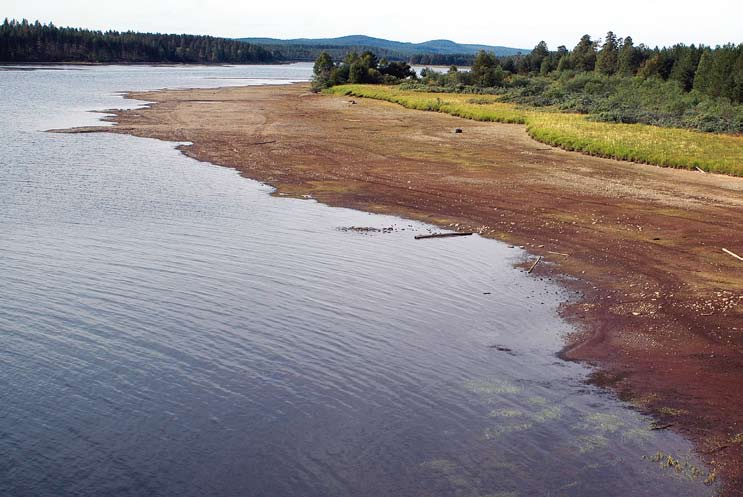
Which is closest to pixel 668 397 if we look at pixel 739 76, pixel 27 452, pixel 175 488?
pixel 175 488

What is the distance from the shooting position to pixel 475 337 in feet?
47.7

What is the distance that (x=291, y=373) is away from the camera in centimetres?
1255

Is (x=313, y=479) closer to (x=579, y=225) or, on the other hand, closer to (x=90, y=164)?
(x=579, y=225)

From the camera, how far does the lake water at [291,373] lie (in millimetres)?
9727

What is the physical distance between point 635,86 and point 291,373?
77.0 metres

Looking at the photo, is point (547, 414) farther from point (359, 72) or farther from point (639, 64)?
point (639, 64)

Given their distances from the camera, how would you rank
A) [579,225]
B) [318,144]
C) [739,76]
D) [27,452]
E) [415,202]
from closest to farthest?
1. [27,452]
2. [579,225]
3. [415,202]
4. [318,144]
5. [739,76]

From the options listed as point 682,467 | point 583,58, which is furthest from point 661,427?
point 583,58

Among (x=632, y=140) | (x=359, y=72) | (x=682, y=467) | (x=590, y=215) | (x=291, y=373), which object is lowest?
(x=291, y=373)

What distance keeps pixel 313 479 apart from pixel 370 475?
2.28 feet

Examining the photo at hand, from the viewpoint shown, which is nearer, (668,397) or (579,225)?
(668,397)

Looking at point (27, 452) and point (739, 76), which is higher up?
point (739, 76)

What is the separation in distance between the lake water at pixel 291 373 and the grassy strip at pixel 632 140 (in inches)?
720

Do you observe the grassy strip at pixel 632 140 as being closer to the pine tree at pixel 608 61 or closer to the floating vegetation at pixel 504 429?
the floating vegetation at pixel 504 429
